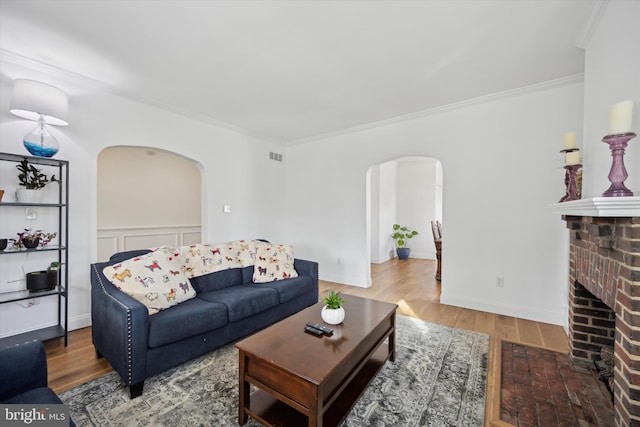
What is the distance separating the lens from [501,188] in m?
3.29

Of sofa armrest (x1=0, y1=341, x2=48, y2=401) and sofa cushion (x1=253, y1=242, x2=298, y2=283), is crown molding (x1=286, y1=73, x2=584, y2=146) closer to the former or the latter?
sofa cushion (x1=253, y1=242, x2=298, y2=283)

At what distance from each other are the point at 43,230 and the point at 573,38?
519cm

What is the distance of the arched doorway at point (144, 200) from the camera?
470 cm

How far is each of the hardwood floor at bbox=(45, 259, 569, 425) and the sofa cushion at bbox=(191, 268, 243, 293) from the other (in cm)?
91

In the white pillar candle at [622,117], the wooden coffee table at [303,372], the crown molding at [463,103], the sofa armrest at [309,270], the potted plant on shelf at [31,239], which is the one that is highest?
the crown molding at [463,103]

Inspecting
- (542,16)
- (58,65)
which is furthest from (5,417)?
(542,16)

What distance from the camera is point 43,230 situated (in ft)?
8.88

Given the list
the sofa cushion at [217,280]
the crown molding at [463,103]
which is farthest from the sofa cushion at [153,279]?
the crown molding at [463,103]

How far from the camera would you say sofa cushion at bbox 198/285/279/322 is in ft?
8.00

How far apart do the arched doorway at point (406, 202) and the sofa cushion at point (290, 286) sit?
3594mm

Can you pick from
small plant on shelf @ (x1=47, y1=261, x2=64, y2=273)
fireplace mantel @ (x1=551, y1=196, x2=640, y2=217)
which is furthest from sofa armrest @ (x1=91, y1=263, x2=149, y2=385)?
fireplace mantel @ (x1=551, y1=196, x2=640, y2=217)

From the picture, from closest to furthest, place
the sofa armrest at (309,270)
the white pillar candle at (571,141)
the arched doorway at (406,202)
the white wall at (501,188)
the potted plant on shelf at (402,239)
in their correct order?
the white pillar candle at (571,141) < the white wall at (501,188) < the sofa armrest at (309,270) < the arched doorway at (406,202) < the potted plant on shelf at (402,239)

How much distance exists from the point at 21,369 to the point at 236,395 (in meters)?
1.14

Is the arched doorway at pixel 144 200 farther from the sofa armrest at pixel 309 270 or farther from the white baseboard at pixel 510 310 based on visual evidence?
the white baseboard at pixel 510 310
